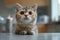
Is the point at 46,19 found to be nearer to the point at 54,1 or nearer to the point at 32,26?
the point at 54,1

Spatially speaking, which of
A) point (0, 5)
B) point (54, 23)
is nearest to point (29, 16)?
point (0, 5)

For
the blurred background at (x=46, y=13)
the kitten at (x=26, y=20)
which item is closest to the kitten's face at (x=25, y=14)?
the kitten at (x=26, y=20)

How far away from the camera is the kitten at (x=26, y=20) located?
2.77 feet

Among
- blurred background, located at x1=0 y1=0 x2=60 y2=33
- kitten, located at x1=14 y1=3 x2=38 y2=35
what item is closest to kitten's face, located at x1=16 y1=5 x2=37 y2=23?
kitten, located at x1=14 y1=3 x2=38 y2=35

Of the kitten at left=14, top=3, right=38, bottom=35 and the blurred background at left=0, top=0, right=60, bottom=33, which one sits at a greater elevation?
the blurred background at left=0, top=0, right=60, bottom=33

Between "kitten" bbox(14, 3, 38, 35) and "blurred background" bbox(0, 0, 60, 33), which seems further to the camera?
"blurred background" bbox(0, 0, 60, 33)

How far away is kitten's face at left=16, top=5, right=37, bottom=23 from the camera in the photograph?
850 millimetres

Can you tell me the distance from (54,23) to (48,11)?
273mm

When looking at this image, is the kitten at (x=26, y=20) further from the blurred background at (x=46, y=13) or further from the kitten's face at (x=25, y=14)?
the blurred background at (x=46, y=13)

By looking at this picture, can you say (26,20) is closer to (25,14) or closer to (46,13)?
(25,14)

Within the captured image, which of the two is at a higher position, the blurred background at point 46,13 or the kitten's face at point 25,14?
the blurred background at point 46,13

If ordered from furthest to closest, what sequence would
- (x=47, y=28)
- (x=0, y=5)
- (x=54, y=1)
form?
1. (x=54, y=1)
2. (x=47, y=28)
3. (x=0, y=5)

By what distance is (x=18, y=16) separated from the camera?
87cm

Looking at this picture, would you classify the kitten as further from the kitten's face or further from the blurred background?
the blurred background
